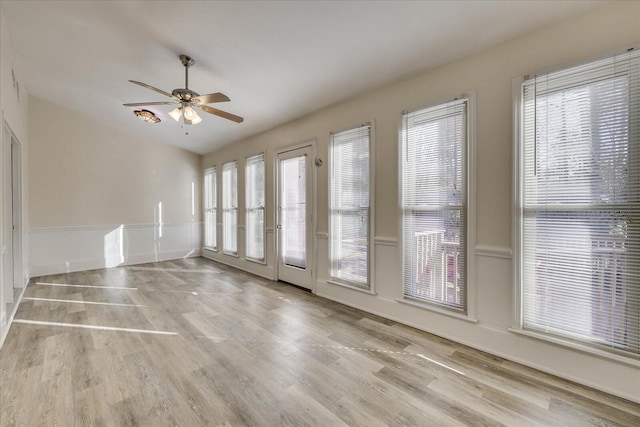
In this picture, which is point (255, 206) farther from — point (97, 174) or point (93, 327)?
point (97, 174)

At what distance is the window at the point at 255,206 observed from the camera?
16.6 ft

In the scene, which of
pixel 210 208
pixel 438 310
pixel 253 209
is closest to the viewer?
pixel 438 310

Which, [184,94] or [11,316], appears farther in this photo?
[11,316]

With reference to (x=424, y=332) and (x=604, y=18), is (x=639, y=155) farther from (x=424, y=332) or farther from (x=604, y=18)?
(x=424, y=332)

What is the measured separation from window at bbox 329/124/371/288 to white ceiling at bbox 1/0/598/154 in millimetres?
607

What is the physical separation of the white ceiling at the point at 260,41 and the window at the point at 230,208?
2.02 meters

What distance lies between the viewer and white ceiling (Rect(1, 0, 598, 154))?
2107 mm

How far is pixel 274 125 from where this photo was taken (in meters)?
4.61

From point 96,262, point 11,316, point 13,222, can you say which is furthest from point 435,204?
point 96,262

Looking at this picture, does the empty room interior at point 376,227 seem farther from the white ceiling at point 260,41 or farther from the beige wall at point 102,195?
the beige wall at point 102,195

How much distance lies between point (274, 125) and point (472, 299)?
3.73 meters

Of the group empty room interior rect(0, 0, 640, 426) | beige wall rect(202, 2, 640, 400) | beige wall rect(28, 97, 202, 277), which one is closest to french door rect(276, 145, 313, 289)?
empty room interior rect(0, 0, 640, 426)

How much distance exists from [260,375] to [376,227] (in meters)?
1.90

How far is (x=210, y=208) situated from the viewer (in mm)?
6719
